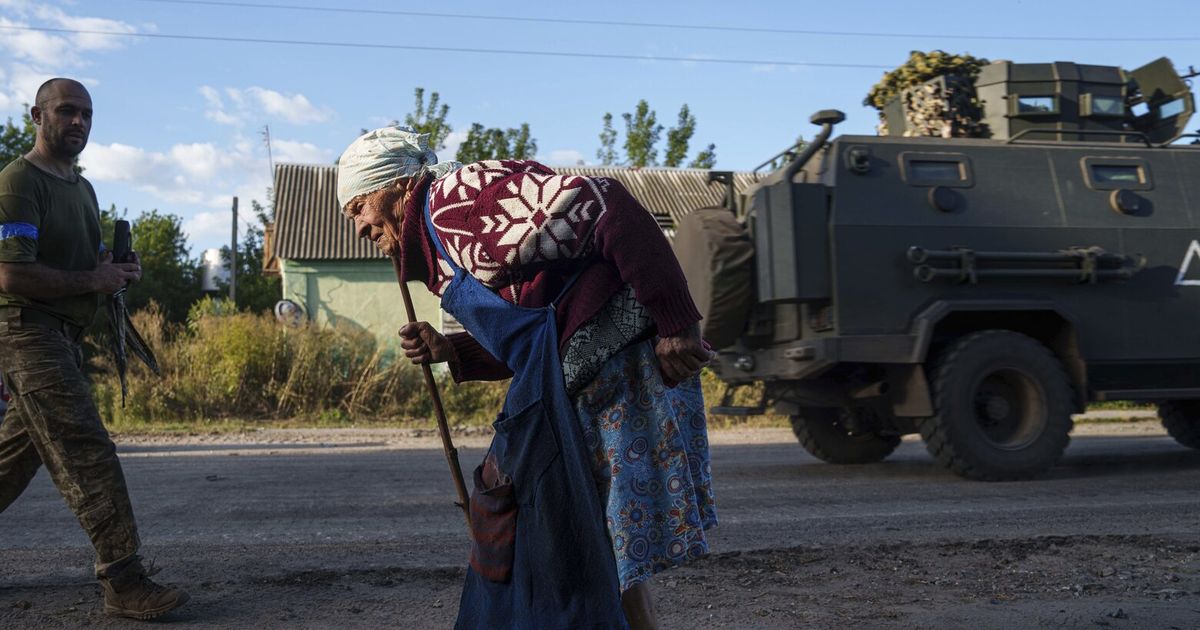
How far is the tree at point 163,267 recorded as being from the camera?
3315 cm

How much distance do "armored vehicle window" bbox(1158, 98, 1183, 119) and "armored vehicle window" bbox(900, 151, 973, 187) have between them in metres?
2.76

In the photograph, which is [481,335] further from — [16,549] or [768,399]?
[768,399]

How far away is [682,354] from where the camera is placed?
259cm

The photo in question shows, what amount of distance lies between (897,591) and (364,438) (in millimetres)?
10158

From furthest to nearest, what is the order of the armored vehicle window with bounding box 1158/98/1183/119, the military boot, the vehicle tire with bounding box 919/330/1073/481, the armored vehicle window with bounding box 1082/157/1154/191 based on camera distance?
the armored vehicle window with bounding box 1158/98/1183/119, the armored vehicle window with bounding box 1082/157/1154/191, the vehicle tire with bounding box 919/330/1073/481, the military boot

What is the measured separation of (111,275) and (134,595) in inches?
47.5

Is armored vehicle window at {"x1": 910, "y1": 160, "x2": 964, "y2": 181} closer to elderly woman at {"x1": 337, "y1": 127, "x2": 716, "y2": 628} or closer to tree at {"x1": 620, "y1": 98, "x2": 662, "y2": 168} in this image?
elderly woman at {"x1": 337, "y1": 127, "x2": 716, "y2": 628}

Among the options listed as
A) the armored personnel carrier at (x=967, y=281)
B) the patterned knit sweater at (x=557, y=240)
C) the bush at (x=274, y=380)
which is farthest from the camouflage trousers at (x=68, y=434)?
the bush at (x=274, y=380)

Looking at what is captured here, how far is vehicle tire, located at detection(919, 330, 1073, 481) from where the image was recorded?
773cm

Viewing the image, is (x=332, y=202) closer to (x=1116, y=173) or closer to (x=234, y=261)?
(x=234, y=261)

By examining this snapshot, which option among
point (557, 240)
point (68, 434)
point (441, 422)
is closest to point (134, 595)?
point (68, 434)

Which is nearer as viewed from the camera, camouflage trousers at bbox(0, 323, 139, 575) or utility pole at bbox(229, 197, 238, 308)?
camouflage trousers at bbox(0, 323, 139, 575)

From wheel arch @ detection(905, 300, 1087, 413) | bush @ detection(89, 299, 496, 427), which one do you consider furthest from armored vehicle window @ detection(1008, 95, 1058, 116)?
bush @ detection(89, 299, 496, 427)

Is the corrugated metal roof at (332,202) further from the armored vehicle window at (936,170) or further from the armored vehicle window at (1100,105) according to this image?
the armored vehicle window at (936,170)
